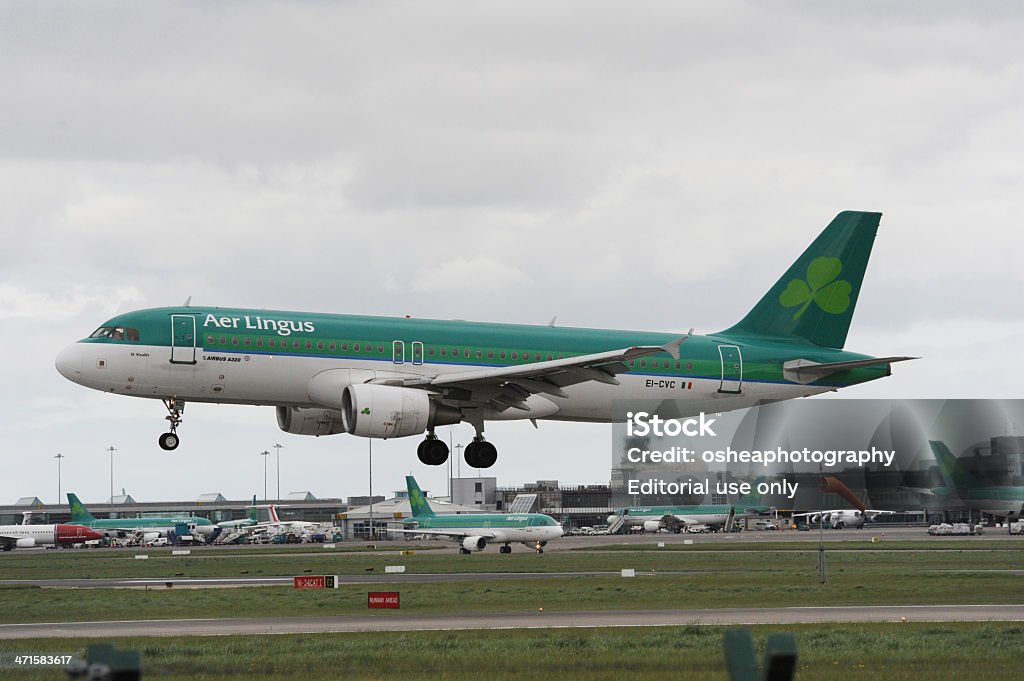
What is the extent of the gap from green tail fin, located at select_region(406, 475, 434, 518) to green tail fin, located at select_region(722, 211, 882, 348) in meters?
64.8

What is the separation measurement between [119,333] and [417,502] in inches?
2991

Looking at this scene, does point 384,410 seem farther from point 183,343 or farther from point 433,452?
point 183,343

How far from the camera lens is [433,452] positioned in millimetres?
50750

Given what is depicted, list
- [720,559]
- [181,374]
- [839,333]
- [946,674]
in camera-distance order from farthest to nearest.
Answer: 1. [720,559]
2. [839,333]
3. [181,374]
4. [946,674]

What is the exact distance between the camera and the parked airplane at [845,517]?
533ft

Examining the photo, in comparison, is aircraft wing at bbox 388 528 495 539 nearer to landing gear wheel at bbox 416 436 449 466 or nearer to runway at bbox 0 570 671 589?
runway at bbox 0 570 671 589

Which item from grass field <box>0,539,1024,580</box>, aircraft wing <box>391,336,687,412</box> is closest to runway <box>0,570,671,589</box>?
grass field <box>0,539,1024,580</box>

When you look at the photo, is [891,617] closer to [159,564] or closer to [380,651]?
[380,651]

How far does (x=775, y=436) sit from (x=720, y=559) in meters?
19.8

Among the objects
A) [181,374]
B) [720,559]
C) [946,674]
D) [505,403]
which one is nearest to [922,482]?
[720,559]

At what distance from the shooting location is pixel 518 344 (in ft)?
164

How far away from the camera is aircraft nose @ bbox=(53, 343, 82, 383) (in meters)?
46.5

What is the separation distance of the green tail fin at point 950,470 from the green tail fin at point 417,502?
50287 mm

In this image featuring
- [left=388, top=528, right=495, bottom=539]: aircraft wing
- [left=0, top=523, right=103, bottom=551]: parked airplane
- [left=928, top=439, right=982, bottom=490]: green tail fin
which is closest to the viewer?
[left=928, top=439, right=982, bottom=490]: green tail fin
